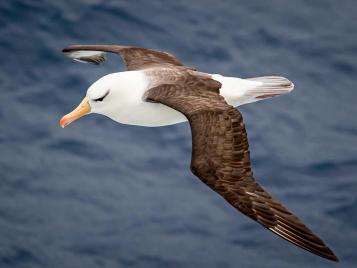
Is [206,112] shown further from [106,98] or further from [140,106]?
[106,98]

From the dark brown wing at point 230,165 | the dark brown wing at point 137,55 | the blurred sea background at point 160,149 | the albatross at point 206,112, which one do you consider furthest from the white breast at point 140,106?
the blurred sea background at point 160,149

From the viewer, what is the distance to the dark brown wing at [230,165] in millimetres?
11172

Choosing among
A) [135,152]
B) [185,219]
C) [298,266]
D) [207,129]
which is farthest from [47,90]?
[207,129]

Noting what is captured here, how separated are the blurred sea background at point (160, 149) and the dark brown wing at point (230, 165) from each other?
17.6 ft

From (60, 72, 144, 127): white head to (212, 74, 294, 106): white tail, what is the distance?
39.8 inches

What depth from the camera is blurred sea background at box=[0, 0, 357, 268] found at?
17297 millimetres

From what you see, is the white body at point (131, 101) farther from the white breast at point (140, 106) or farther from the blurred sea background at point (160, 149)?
the blurred sea background at point (160, 149)

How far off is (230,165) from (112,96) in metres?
2.05

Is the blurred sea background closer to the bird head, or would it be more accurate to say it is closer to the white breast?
the white breast

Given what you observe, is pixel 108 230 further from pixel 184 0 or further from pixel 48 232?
pixel 184 0

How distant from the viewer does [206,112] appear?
12.0 m

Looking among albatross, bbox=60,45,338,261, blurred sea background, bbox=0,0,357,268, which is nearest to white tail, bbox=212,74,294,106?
albatross, bbox=60,45,338,261

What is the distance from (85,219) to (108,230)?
0.40 metres

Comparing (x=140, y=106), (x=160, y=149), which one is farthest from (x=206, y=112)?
(x=160, y=149)
